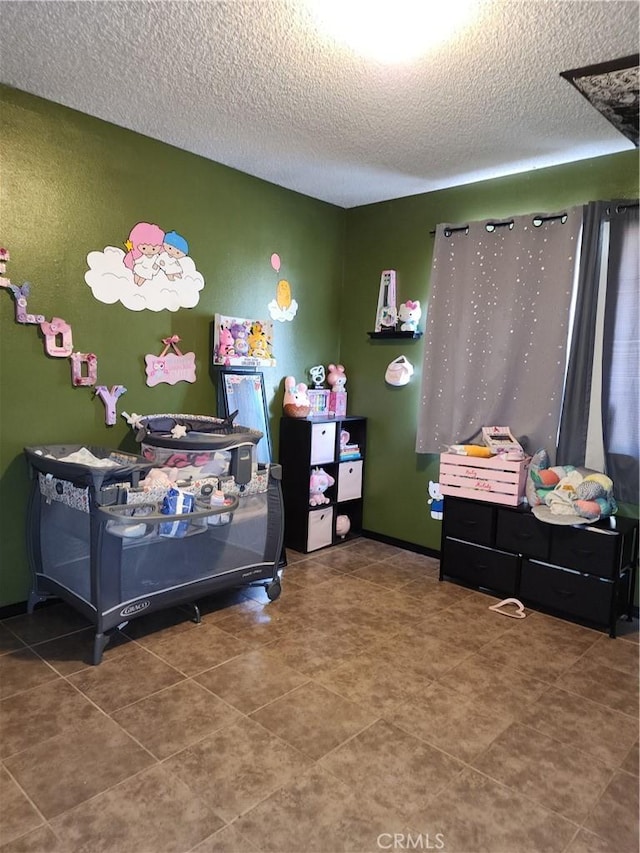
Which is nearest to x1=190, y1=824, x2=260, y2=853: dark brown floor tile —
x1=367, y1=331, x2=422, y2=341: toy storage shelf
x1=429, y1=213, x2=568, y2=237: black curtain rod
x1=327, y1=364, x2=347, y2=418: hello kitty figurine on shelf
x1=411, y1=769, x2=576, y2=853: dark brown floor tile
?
x1=411, y1=769, x2=576, y2=853: dark brown floor tile

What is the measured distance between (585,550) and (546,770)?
128cm

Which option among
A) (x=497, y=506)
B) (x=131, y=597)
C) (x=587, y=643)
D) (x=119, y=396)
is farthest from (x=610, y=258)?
(x=131, y=597)

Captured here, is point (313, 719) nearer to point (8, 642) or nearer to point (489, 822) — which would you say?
point (489, 822)

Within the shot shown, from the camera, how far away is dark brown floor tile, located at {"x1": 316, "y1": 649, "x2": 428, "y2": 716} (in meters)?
2.23

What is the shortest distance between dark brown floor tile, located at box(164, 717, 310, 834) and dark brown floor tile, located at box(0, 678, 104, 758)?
0.44 m

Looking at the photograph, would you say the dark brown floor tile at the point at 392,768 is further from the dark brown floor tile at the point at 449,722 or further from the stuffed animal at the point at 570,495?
the stuffed animal at the point at 570,495

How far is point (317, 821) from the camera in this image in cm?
164

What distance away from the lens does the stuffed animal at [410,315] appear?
3927 mm

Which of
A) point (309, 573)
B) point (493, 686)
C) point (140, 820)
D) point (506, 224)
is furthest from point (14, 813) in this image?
point (506, 224)

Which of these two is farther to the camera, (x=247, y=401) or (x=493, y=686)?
(x=247, y=401)

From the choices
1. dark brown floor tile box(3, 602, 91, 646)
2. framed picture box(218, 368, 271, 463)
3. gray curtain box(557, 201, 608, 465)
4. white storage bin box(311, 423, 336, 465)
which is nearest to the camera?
dark brown floor tile box(3, 602, 91, 646)

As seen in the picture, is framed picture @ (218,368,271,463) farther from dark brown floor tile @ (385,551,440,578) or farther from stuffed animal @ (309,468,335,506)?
dark brown floor tile @ (385,551,440,578)

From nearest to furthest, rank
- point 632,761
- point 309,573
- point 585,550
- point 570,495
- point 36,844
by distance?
point 36,844
point 632,761
point 585,550
point 570,495
point 309,573

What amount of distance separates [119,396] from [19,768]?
1832mm
